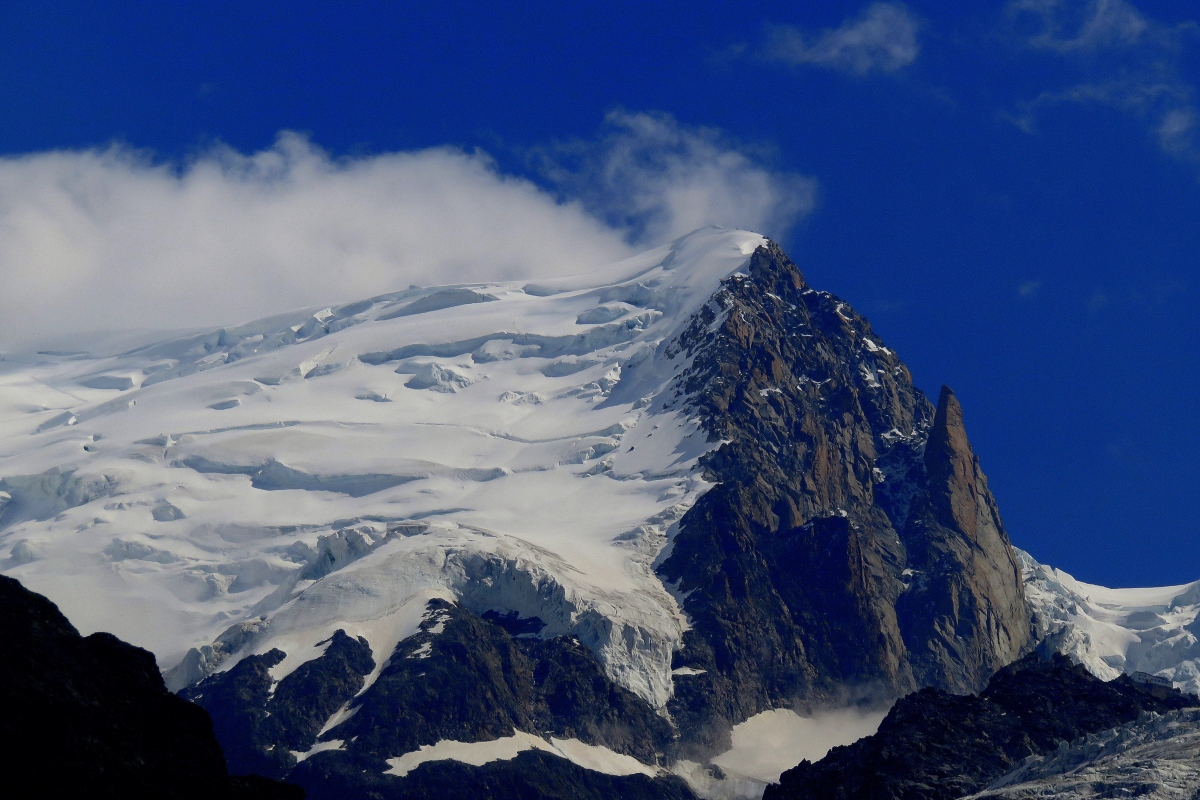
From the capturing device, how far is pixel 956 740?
175 metres

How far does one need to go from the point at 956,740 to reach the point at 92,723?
115m

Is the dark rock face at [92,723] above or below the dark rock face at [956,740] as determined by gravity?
below

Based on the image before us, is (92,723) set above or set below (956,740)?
below

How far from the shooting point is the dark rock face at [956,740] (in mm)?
160625

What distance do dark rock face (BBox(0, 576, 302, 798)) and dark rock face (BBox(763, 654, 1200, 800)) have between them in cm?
8424

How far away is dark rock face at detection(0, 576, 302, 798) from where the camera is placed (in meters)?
72.7

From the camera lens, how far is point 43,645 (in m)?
79.6

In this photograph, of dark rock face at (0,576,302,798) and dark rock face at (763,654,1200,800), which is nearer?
dark rock face at (0,576,302,798)

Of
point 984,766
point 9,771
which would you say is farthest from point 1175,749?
point 9,771

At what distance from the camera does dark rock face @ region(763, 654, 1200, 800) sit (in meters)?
161

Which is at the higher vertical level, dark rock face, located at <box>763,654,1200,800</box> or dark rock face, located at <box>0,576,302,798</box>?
dark rock face, located at <box>763,654,1200,800</box>

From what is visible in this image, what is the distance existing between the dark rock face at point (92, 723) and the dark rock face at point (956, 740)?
84.2m

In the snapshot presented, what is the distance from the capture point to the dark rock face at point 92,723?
7269 cm

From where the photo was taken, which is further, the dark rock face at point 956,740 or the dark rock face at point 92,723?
the dark rock face at point 956,740
